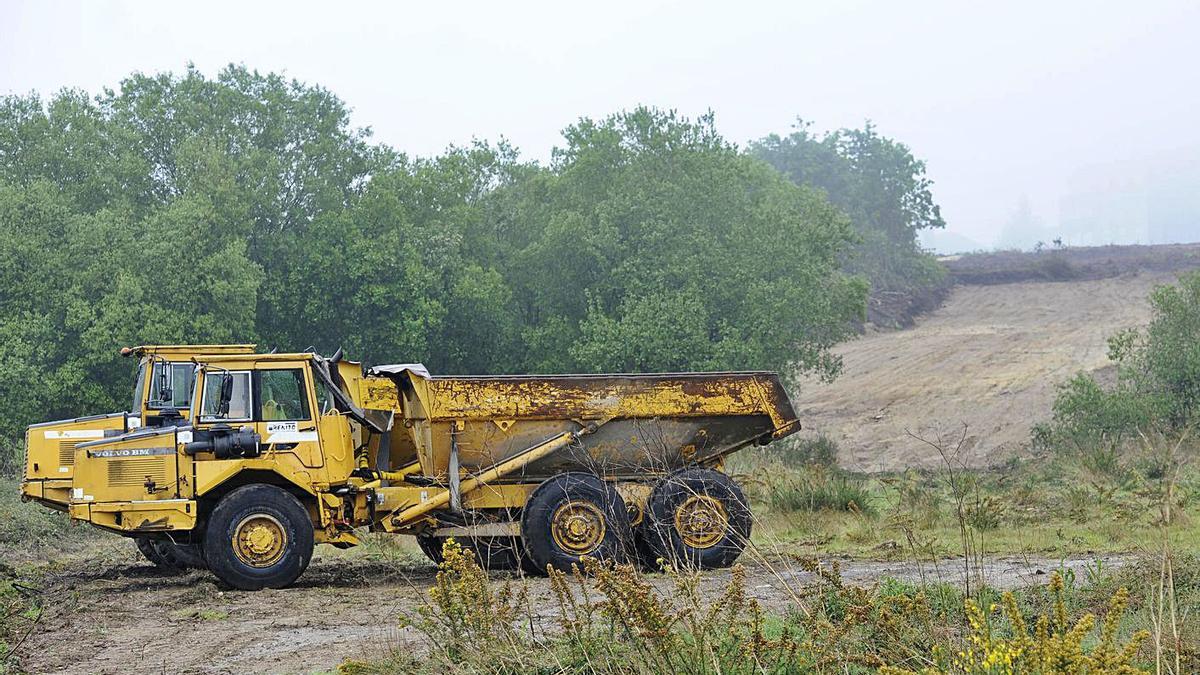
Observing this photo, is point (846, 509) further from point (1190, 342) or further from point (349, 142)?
point (349, 142)

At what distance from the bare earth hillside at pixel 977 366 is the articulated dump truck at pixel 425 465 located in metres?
13.9

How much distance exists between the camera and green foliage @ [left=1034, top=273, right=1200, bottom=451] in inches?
1149

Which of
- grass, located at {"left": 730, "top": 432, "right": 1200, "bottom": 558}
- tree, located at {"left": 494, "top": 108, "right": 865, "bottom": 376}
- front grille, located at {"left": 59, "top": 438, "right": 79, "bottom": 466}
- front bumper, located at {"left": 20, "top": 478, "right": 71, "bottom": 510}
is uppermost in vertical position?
tree, located at {"left": 494, "top": 108, "right": 865, "bottom": 376}

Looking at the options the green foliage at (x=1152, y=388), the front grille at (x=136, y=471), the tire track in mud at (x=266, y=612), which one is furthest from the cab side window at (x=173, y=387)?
→ the green foliage at (x=1152, y=388)

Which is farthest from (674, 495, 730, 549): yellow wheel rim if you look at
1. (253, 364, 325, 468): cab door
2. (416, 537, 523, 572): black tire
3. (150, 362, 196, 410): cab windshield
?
(150, 362, 196, 410): cab windshield

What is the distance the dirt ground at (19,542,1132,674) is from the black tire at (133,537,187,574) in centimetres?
22

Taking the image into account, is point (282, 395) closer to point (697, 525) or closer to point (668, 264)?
point (697, 525)

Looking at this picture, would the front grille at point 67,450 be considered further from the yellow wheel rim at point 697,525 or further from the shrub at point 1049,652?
the shrub at point 1049,652

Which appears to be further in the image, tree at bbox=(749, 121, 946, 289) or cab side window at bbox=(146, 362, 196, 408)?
tree at bbox=(749, 121, 946, 289)

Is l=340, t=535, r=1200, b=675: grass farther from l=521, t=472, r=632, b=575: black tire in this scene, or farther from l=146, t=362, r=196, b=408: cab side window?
l=146, t=362, r=196, b=408: cab side window

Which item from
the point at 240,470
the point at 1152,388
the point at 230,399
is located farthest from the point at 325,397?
the point at 1152,388

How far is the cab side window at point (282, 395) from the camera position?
14773mm

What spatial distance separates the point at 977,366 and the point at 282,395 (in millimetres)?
39532

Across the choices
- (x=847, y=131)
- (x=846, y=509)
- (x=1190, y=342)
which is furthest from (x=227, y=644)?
(x=847, y=131)
